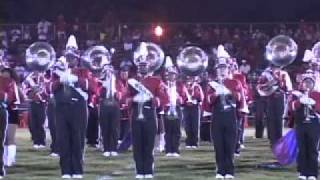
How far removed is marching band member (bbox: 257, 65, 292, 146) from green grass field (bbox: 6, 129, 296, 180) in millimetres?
523

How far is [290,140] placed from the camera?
13414mm

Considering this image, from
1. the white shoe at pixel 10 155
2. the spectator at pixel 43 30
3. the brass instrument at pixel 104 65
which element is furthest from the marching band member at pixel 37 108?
the spectator at pixel 43 30

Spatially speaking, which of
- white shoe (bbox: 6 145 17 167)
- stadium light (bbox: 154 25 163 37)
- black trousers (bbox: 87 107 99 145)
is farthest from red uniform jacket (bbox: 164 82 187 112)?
stadium light (bbox: 154 25 163 37)

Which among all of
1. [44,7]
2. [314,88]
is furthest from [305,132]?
[44,7]

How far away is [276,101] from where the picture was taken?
50.2 ft

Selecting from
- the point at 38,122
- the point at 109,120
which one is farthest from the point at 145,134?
the point at 38,122

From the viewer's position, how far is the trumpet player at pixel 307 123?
38.7ft

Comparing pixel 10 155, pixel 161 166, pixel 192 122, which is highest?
pixel 192 122

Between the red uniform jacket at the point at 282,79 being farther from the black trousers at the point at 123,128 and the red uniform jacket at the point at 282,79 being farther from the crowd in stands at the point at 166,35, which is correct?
the crowd in stands at the point at 166,35

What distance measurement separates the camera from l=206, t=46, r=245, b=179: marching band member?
38.8 ft

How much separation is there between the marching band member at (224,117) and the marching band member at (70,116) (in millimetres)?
1822

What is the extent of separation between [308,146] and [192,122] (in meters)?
6.15

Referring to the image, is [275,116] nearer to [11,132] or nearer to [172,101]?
[172,101]

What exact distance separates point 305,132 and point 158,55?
3167 millimetres
